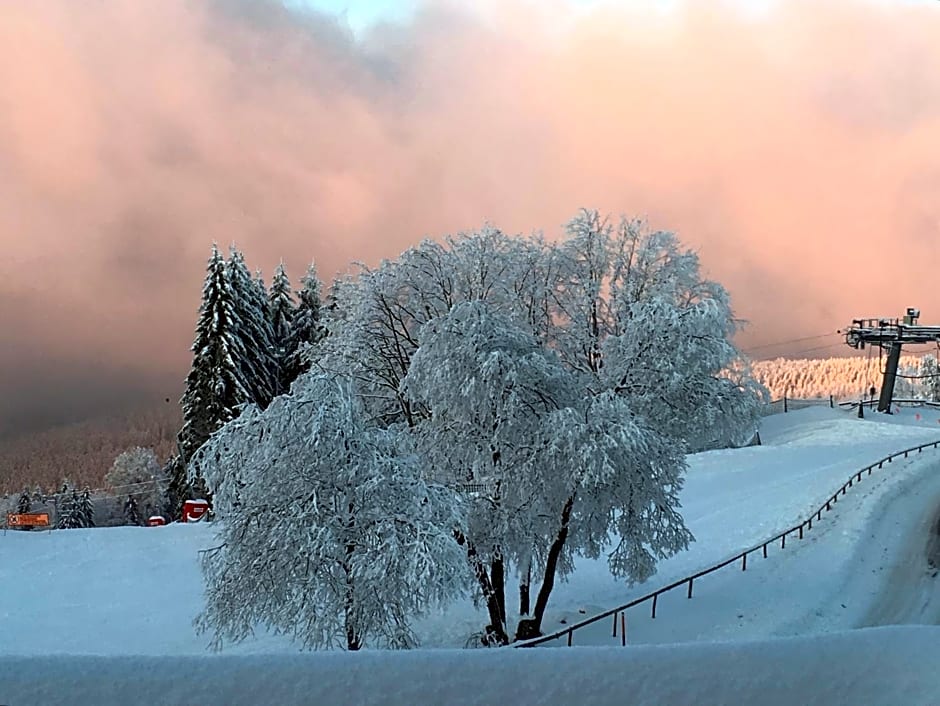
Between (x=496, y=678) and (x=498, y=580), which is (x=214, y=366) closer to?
(x=498, y=580)

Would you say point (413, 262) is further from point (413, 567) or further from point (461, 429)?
point (413, 567)

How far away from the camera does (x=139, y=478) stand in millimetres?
92188

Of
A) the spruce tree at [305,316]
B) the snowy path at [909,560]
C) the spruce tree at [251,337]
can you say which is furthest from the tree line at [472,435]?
the spruce tree at [305,316]

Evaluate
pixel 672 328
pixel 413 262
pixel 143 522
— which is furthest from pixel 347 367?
pixel 143 522

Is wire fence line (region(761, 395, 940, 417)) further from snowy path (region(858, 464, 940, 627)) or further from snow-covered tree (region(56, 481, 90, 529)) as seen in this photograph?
snow-covered tree (region(56, 481, 90, 529))

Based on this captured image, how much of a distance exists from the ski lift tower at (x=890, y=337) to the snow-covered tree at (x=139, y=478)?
63578mm

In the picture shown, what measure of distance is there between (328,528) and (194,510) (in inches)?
960

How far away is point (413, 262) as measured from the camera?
1705cm

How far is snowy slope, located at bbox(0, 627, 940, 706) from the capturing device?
8.45ft

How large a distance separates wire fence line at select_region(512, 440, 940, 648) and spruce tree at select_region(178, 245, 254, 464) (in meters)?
22.2

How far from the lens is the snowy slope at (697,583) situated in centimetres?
1628

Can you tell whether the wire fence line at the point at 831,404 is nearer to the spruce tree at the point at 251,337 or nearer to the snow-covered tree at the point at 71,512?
the spruce tree at the point at 251,337

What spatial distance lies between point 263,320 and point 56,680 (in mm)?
38479

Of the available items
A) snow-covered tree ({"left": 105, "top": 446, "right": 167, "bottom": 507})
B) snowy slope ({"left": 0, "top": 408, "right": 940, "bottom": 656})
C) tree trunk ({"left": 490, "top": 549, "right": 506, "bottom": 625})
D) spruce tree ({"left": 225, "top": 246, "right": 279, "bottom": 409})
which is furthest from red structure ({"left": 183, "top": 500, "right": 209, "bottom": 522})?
snow-covered tree ({"left": 105, "top": 446, "right": 167, "bottom": 507})
